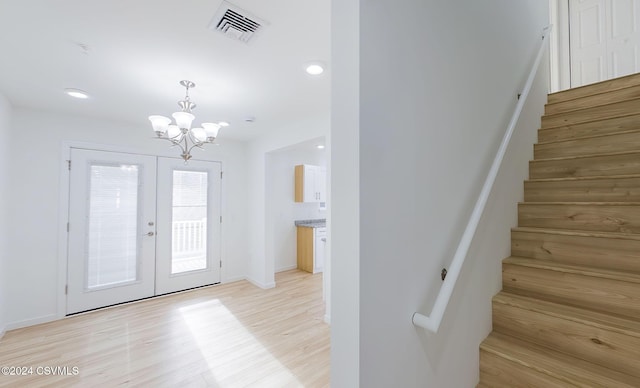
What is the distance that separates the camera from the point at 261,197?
4.49 meters

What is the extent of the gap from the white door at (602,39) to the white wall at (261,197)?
369 centimetres

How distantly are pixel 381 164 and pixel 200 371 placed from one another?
7.94 ft

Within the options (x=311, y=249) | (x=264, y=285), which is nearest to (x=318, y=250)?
(x=311, y=249)

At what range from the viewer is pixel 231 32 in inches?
68.9

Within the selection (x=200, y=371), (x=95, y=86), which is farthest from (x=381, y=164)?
(x=95, y=86)

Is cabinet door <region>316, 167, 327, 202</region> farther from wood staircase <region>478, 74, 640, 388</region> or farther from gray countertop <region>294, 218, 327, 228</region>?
wood staircase <region>478, 74, 640, 388</region>

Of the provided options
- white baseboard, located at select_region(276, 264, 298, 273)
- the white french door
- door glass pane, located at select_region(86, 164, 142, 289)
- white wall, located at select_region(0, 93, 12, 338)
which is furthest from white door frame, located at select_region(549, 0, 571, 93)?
white wall, located at select_region(0, 93, 12, 338)

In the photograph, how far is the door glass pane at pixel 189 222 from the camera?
4.21 m

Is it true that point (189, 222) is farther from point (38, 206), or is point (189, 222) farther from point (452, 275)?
point (452, 275)

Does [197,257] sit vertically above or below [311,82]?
below

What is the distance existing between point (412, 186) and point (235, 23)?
1.53 metres

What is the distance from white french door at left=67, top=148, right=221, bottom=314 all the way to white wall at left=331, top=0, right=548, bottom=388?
4.04m

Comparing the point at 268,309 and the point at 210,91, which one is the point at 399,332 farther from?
the point at 268,309

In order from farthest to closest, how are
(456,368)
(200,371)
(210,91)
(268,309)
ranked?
1. (268,309)
2. (210,91)
3. (200,371)
4. (456,368)
